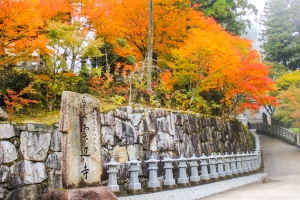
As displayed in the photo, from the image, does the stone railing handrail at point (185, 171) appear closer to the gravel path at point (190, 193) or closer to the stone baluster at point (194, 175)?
the stone baluster at point (194, 175)

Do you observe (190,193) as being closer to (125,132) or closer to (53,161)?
(125,132)

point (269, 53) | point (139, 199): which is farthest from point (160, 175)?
point (269, 53)

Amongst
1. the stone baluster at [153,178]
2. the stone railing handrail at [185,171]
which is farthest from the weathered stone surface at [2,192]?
the stone baluster at [153,178]

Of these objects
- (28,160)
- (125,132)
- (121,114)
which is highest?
(121,114)

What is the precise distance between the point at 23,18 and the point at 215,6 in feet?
60.3

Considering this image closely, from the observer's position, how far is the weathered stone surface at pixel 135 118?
45.6ft

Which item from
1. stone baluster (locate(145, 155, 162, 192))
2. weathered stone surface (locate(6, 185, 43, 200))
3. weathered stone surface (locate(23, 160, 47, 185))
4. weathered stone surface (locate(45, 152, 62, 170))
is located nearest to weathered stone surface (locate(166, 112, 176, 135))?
stone baluster (locate(145, 155, 162, 192))

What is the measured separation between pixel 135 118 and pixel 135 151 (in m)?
1.31

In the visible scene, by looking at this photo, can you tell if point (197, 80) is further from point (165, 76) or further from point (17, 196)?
point (17, 196)

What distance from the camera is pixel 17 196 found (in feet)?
32.1

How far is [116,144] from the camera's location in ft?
42.4

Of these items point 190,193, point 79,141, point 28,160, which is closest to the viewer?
point 79,141

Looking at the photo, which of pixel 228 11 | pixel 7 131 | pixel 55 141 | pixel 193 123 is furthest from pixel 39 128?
pixel 228 11

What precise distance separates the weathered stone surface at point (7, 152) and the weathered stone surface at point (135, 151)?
14.8 ft
